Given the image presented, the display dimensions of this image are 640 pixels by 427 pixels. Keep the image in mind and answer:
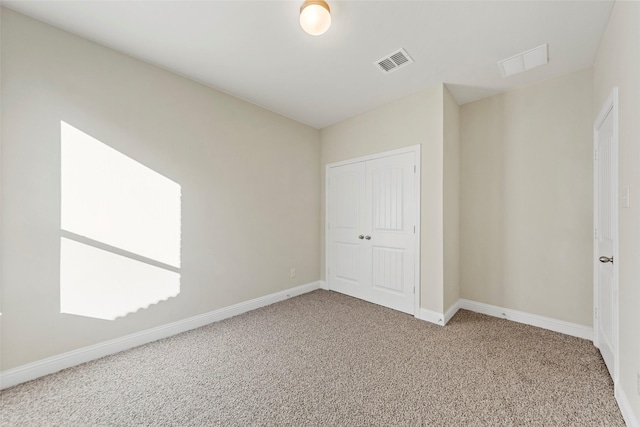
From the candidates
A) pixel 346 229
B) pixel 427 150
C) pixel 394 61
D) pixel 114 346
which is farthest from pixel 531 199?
pixel 114 346

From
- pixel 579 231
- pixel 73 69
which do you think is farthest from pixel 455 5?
pixel 73 69

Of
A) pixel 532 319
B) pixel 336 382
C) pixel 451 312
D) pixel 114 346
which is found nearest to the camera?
pixel 336 382

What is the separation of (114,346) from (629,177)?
12.9 ft

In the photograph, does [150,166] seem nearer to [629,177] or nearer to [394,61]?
[394,61]

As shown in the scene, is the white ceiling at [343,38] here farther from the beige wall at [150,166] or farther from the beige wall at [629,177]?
the beige wall at [629,177]

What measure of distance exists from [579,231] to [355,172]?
2.51 m

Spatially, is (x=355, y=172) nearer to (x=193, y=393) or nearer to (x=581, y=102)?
(x=581, y=102)

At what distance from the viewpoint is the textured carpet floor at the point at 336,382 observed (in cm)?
150

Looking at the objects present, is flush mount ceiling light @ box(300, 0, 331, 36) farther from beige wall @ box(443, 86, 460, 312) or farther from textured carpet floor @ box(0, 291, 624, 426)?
textured carpet floor @ box(0, 291, 624, 426)

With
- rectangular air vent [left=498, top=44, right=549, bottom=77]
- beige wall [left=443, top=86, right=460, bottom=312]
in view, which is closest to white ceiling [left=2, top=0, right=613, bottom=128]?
rectangular air vent [left=498, top=44, right=549, bottom=77]

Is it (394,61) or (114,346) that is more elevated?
(394,61)

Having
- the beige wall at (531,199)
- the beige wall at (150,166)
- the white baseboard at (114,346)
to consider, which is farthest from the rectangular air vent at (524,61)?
the white baseboard at (114,346)

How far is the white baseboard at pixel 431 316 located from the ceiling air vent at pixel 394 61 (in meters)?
2.64

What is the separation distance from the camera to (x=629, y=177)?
1.44 meters
